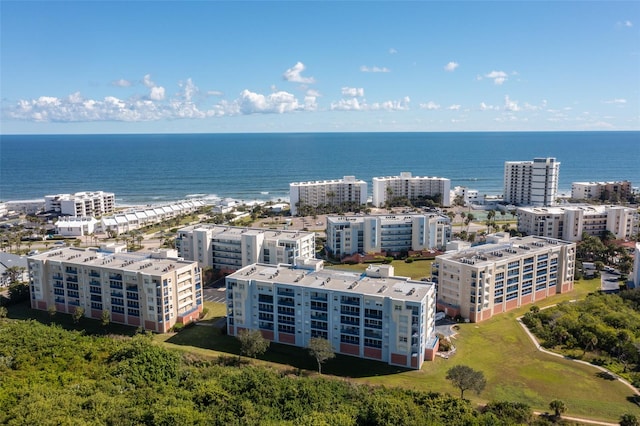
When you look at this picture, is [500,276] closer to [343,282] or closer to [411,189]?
[343,282]

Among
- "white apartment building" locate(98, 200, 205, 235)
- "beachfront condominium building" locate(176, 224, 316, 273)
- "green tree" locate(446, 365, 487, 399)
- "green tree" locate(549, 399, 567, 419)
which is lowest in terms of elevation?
"green tree" locate(549, 399, 567, 419)

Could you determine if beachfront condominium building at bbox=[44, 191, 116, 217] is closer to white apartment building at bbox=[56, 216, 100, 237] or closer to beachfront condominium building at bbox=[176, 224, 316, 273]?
white apartment building at bbox=[56, 216, 100, 237]

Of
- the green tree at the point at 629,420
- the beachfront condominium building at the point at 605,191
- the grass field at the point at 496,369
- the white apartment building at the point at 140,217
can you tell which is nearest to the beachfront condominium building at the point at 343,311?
the grass field at the point at 496,369

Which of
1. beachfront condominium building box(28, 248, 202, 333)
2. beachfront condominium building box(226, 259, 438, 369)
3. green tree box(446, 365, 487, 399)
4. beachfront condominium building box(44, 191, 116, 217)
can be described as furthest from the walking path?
beachfront condominium building box(44, 191, 116, 217)

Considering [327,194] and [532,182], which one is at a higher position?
[532,182]

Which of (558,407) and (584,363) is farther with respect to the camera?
(584,363)

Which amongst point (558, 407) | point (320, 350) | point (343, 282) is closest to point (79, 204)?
point (343, 282)

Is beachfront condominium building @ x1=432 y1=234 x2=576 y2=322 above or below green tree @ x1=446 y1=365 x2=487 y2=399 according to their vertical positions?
above
